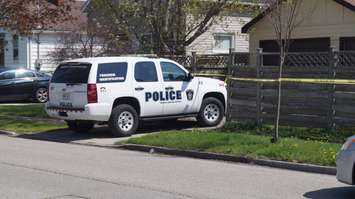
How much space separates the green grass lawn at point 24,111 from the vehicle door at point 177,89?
17.9 feet

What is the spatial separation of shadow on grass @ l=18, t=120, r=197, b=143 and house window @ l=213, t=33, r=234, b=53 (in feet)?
42.8

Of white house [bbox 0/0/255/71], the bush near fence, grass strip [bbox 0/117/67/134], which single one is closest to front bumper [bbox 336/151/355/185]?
the bush near fence

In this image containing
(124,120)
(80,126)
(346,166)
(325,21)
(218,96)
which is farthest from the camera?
(325,21)

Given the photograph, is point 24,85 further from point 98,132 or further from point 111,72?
point 111,72

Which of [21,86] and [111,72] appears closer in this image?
[111,72]

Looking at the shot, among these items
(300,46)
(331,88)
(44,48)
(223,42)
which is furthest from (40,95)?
(331,88)

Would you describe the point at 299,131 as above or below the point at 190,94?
below

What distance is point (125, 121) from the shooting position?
16859 mm

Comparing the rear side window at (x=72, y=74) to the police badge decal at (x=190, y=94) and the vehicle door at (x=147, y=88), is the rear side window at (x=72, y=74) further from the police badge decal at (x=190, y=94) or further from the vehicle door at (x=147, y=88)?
the police badge decal at (x=190, y=94)

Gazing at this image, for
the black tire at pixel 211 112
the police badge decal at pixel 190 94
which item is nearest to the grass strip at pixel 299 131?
the black tire at pixel 211 112

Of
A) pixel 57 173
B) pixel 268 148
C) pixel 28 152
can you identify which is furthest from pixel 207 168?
pixel 28 152

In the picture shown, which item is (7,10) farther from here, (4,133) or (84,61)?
(84,61)

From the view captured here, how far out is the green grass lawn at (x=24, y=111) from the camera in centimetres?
2216

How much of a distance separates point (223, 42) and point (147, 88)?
16.2 metres
